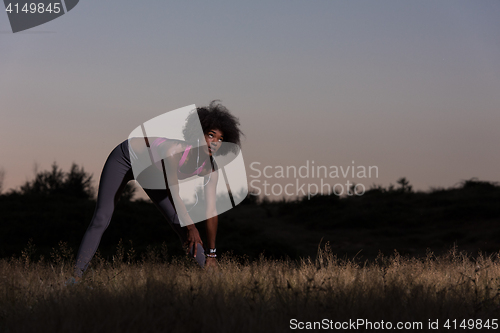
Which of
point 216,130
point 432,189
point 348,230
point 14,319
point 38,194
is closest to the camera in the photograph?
point 14,319

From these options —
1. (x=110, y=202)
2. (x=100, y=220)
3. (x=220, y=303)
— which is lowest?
(x=220, y=303)

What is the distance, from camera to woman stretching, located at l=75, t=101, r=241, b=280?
4.73 m

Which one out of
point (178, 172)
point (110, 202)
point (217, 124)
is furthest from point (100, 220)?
point (217, 124)

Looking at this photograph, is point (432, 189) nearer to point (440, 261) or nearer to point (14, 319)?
point (440, 261)

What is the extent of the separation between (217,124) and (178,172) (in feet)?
2.27

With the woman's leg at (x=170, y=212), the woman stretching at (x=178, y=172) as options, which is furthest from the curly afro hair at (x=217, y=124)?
the woman's leg at (x=170, y=212)

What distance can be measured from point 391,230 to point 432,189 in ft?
26.3

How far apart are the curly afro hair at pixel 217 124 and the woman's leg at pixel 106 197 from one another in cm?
74

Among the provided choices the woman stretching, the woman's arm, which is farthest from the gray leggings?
the woman's arm

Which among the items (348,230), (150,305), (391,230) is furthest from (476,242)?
(150,305)

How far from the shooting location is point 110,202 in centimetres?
489

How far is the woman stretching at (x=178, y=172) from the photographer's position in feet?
15.5

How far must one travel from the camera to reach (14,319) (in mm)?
3383

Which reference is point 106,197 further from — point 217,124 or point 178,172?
point 217,124
